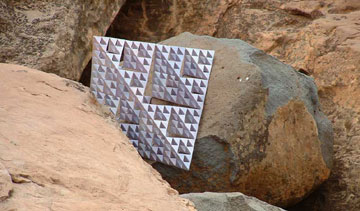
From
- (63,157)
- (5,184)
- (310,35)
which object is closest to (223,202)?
(63,157)

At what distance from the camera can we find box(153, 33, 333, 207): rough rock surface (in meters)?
3.10

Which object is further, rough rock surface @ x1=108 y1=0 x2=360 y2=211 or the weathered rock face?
rough rock surface @ x1=108 y1=0 x2=360 y2=211

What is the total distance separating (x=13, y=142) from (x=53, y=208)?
31 centimetres

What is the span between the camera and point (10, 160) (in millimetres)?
1832

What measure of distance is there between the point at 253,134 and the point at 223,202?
0.68 metres

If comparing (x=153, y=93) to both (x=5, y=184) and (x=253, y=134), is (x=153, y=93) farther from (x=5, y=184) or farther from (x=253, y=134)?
(x=5, y=184)

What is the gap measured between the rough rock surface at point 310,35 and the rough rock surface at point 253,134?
41cm

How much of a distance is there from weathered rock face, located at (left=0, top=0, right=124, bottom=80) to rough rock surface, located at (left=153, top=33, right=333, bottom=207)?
25.6 inches

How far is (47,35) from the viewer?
3.70 m

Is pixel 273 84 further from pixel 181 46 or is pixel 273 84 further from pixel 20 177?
pixel 20 177

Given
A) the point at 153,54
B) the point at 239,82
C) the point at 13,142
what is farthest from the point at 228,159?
the point at 13,142

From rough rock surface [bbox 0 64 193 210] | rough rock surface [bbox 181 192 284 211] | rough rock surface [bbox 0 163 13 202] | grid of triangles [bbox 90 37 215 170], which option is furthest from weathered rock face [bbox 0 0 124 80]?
rough rock surface [bbox 0 163 13 202]

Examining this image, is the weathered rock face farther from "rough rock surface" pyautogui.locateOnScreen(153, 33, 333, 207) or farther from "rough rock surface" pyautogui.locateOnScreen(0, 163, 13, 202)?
"rough rock surface" pyautogui.locateOnScreen(0, 163, 13, 202)

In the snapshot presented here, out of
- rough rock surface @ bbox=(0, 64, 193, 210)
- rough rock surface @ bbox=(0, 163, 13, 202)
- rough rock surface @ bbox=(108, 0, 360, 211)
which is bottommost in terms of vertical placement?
rough rock surface @ bbox=(108, 0, 360, 211)
